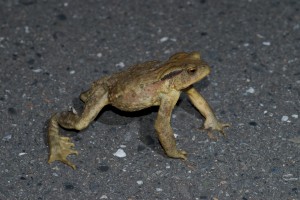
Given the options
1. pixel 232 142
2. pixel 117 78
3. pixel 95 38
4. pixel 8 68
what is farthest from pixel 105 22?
pixel 232 142

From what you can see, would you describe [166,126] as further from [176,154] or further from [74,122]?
[74,122]

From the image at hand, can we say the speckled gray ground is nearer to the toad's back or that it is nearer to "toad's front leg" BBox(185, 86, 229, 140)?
"toad's front leg" BBox(185, 86, 229, 140)

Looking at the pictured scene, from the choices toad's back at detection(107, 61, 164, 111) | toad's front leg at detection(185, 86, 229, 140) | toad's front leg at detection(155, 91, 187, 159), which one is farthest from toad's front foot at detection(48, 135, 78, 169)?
toad's front leg at detection(185, 86, 229, 140)

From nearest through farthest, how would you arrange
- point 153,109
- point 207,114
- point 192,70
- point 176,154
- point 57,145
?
point 192,70, point 176,154, point 57,145, point 207,114, point 153,109

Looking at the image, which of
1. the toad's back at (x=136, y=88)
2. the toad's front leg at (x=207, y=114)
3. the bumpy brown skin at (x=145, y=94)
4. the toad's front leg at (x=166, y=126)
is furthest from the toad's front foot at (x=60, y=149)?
the toad's front leg at (x=207, y=114)

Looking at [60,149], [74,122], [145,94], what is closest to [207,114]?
[145,94]

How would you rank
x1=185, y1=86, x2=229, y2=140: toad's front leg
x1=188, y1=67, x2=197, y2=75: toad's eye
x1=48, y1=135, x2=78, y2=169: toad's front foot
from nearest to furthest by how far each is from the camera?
x1=188, y1=67, x2=197, y2=75: toad's eye < x1=48, y1=135, x2=78, y2=169: toad's front foot < x1=185, y1=86, x2=229, y2=140: toad's front leg
